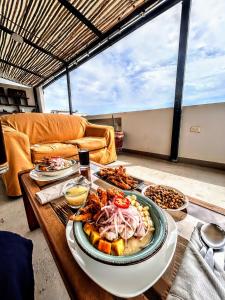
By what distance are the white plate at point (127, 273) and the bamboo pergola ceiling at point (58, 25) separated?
2960 mm

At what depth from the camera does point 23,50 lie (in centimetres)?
382

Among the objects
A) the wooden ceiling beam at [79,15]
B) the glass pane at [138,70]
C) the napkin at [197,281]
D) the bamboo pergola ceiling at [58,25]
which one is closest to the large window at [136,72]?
the glass pane at [138,70]

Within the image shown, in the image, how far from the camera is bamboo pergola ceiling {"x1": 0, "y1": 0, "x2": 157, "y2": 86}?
2.24 m

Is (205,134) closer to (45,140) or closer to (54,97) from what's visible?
(45,140)

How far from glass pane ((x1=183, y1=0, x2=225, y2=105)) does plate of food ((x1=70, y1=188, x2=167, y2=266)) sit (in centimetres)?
197

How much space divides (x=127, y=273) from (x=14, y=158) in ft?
4.27

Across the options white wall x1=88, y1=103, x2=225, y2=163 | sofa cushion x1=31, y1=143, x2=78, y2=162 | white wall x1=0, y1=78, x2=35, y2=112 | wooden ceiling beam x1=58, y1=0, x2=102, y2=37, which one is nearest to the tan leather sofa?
sofa cushion x1=31, y1=143, x2=78, y2=162

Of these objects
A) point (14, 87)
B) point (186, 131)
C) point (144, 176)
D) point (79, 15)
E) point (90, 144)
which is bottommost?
point (144, 176)

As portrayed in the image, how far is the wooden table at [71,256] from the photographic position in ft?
0.81

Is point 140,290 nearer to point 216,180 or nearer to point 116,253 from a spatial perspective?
point 116,253

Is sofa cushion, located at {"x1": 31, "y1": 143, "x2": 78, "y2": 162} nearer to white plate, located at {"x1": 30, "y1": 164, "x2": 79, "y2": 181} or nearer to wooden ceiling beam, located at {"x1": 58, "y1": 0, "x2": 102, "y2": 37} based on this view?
white plate, located at {"x1": 30, "y1": 164, "x2": 79, "y2": 181}

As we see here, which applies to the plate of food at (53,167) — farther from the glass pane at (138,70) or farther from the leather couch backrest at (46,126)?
the glass pane at (138,70)

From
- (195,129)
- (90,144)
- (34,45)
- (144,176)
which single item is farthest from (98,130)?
(34,45)

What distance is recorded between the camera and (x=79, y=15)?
2.37m
